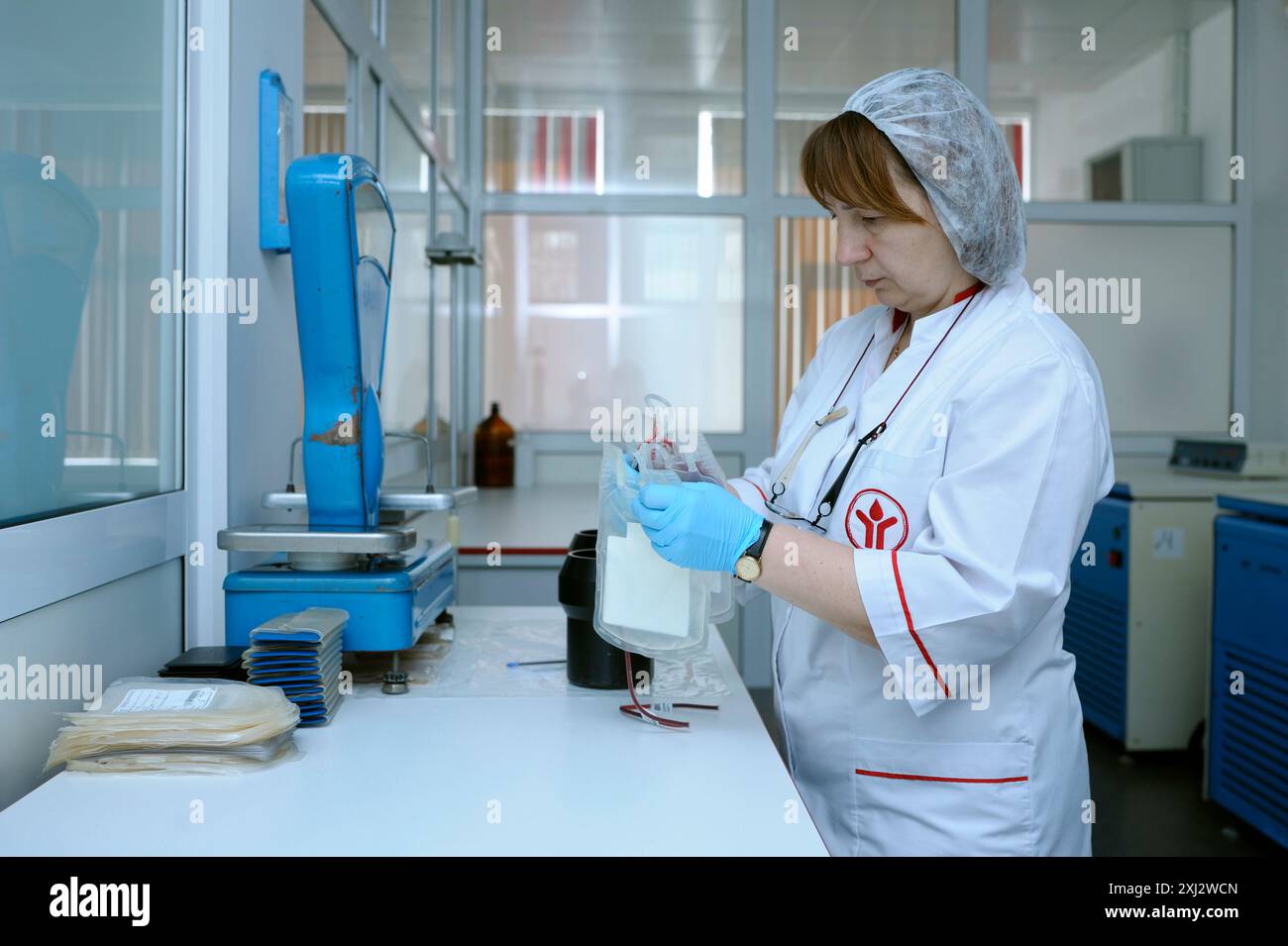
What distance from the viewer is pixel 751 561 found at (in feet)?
3.82

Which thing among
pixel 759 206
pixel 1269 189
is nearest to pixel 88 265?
pixel 759 206

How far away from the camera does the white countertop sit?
88cm

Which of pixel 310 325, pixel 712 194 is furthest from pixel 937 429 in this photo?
pixel 712 194

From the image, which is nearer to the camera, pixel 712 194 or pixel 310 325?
pixel 310 325

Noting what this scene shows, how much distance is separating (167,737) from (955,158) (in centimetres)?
109

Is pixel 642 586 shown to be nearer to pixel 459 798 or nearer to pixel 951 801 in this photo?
pixel 459 798

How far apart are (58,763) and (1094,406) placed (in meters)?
1.19

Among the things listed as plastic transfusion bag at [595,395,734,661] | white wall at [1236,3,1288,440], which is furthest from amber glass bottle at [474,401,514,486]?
white wall at [1236,3,1288,440]

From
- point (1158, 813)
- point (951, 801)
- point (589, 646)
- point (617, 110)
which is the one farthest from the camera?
point (617, 110)

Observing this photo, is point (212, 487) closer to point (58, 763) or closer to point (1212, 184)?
point (58, 763)

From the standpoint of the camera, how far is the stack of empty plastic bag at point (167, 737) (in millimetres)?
1013

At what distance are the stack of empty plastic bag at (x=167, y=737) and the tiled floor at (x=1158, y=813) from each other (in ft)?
5.22

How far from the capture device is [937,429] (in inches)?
48.6

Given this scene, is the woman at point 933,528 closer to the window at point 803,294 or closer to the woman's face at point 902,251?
the woman's face at point 902,251
